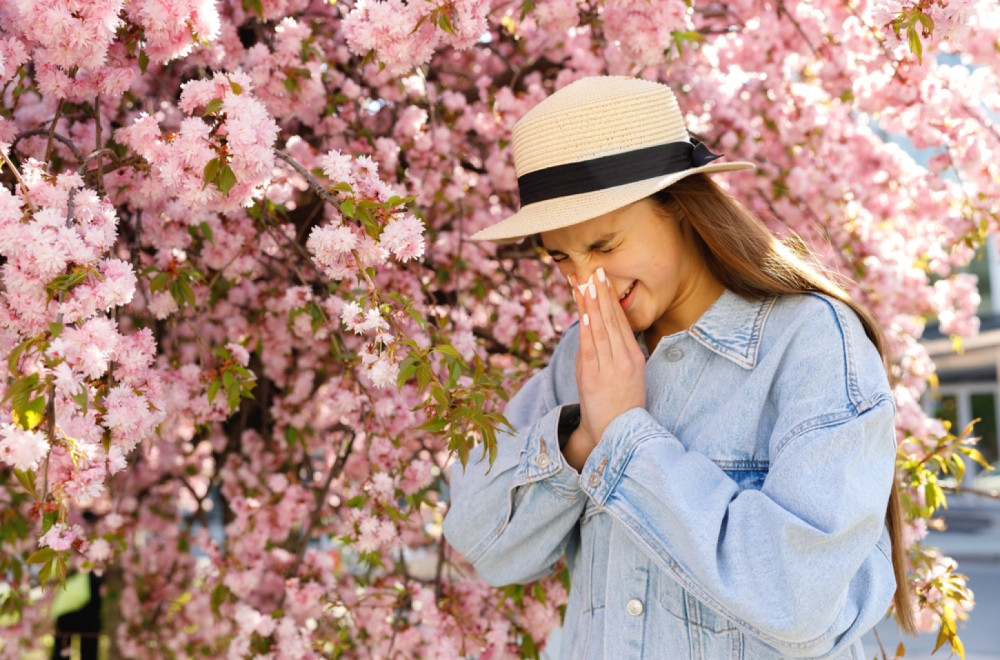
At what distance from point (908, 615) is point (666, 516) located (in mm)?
626

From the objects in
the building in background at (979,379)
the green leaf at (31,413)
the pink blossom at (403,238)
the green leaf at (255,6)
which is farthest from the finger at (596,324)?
the building in background at (979,379)

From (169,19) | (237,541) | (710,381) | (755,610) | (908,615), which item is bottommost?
(237,541)

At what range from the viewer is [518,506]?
5.01 feet

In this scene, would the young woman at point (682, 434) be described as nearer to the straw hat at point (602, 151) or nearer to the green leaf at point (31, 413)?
the straw hat at point (602, 151)

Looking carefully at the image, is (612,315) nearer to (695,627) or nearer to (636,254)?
(636,254)

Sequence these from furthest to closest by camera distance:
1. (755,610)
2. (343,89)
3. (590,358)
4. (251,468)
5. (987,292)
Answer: (987,292)
(251,468)
(343,89)
(590,358)
(755,610)

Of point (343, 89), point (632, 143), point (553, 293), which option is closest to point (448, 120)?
point (343, 89)

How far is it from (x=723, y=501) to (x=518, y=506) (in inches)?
16.4

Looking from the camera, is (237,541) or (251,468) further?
(251,468)

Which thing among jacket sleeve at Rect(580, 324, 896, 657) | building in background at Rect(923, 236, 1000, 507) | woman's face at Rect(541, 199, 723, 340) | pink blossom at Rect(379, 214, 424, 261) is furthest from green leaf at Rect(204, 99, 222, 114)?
building in background at Rect(923, 236, 1000, 507)

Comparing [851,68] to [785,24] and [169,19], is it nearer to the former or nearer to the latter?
[785,24]

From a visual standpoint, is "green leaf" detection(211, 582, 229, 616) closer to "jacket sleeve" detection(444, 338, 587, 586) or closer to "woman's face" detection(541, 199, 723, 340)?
"jacket sleeve" detection(444, 338, 587, 586)

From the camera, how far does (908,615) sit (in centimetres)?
157

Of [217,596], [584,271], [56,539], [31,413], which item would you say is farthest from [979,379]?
[31,413]
